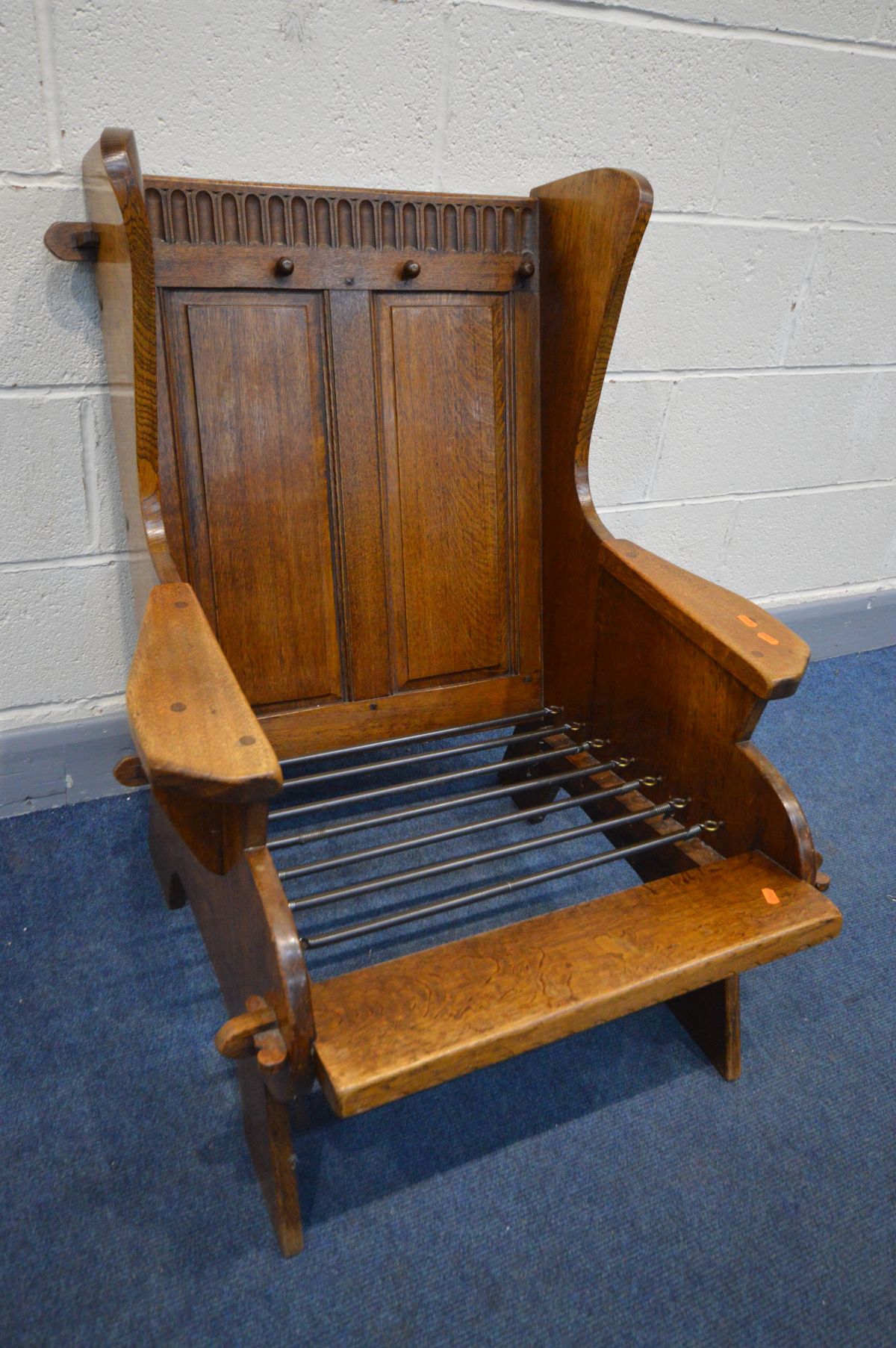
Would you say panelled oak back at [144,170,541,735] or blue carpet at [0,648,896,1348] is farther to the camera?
panelled oak back at [144,170,541,735]

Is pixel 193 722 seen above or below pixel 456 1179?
above

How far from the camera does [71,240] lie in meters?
1.08

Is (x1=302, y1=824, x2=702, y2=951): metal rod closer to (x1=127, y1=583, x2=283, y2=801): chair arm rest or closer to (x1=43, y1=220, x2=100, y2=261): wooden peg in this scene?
(x1=127, y1=583, x2=283, y2=801): chair arm rest

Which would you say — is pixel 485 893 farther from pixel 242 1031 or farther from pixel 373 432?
pixel 373 432

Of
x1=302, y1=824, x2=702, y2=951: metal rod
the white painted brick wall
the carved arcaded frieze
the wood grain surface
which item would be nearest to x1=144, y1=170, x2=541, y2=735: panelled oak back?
the carved arcaded frieze

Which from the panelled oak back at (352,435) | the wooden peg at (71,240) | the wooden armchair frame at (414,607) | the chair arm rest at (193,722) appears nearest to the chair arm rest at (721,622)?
the wooden armchair frame at (414,607)

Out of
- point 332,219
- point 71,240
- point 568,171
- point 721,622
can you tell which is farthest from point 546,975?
point 568,171

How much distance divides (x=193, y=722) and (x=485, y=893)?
423 millimetres

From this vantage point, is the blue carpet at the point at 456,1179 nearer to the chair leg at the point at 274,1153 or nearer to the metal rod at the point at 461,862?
the chair leg at the point at 274,1153

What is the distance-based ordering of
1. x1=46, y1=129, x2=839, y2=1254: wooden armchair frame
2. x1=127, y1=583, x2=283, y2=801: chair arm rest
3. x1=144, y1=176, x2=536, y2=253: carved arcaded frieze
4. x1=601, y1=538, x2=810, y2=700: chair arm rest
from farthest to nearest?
x1=144, y1=176, x2=536, y2=253: carved arcaded frieze < x1=601, y1=538, x2=810, y2=700: chair arm rest < x1=46, y1=129, x2=839, y2=1254: wooden armchair frame < x1=127, y1=583, x2=283, y2=801: chair arm rest

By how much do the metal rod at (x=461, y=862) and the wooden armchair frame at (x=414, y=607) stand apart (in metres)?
0.01

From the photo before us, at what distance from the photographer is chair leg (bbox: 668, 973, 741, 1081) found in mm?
1002

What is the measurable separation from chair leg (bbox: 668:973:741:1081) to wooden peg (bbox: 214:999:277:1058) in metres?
0.52

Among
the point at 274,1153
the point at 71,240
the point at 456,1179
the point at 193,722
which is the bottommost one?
the point at 456,1179
